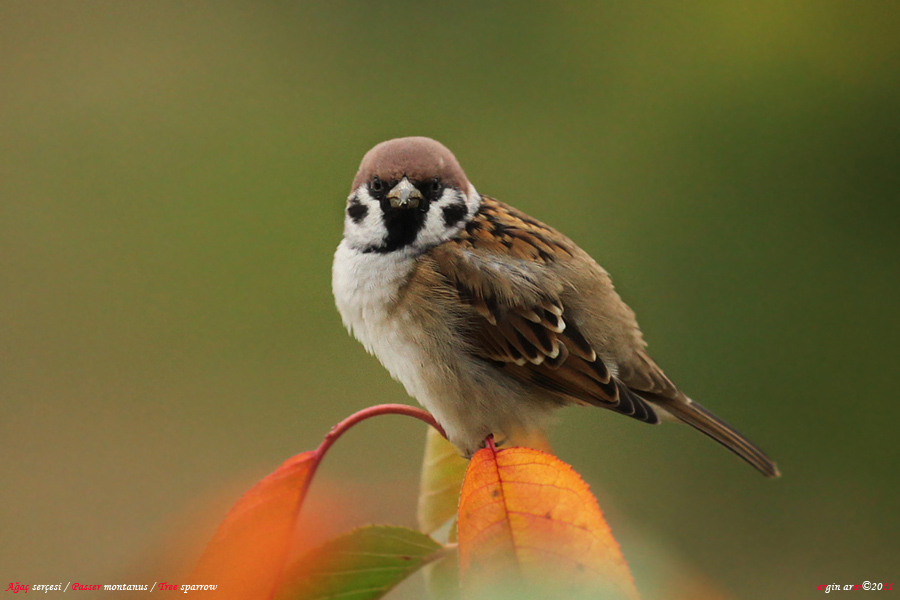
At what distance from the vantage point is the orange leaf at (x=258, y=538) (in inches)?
48.8

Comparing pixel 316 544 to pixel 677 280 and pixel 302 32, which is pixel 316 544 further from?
pixel 302 32

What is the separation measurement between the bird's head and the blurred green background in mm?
1307

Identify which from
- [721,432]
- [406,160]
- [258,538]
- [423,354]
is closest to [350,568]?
[258,538]

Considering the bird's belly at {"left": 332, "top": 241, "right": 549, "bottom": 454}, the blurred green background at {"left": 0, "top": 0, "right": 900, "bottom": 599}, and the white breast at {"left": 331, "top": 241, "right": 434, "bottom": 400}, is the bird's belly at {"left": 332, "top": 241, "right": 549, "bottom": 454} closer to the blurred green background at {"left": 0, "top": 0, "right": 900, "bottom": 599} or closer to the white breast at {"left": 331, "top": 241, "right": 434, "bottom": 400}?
the white breast at {"left": 331, "top": 241, "right": 434, "bottom": 400}

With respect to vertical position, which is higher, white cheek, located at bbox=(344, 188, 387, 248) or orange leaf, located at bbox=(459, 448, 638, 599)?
white cheek, located at bbox=(344, 188, 387, 248)

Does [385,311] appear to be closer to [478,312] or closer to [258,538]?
[478,312]

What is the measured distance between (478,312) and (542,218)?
1841 mm

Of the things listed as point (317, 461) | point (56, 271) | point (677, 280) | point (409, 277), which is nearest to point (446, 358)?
point (409, 277)

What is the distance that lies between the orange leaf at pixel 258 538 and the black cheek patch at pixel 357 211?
0.74 metres

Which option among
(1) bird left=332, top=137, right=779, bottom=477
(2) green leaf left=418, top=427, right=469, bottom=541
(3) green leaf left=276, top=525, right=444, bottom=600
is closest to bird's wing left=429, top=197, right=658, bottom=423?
(1) bird left=332, top=137, right=779, bottom=477

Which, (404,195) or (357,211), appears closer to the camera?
(404,195)

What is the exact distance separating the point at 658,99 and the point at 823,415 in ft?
5.51

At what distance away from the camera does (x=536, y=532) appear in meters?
1.08

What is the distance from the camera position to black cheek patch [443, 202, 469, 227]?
6.22 feet
